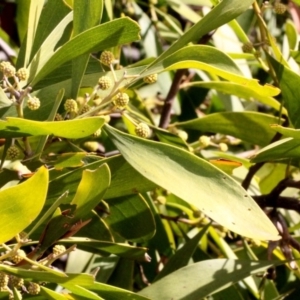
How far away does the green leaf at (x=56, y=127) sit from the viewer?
697mm

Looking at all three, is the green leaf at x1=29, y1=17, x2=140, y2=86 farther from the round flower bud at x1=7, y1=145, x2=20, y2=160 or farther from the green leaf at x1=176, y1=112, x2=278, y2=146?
the green leaf at x1=176, y1=112, x2=278, y2=146

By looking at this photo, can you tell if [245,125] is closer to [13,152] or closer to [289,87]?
[289,87]

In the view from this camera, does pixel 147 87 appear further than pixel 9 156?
Yes

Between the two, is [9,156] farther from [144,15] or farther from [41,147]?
[144,15]

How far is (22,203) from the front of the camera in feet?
2.12

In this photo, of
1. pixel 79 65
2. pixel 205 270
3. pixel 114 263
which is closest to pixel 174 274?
pixel 205 270

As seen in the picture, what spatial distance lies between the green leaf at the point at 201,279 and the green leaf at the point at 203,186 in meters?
0.24

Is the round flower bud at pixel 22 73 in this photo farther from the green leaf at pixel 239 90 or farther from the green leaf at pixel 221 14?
→ the green leaf at pixel 239 90

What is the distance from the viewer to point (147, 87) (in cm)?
165

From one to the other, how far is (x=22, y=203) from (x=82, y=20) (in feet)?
0.86

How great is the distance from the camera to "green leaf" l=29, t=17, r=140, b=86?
760 mm

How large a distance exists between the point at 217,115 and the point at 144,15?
527mm

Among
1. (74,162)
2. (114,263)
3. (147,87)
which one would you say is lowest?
(114,263)

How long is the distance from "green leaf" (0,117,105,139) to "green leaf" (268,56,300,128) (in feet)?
1.03
